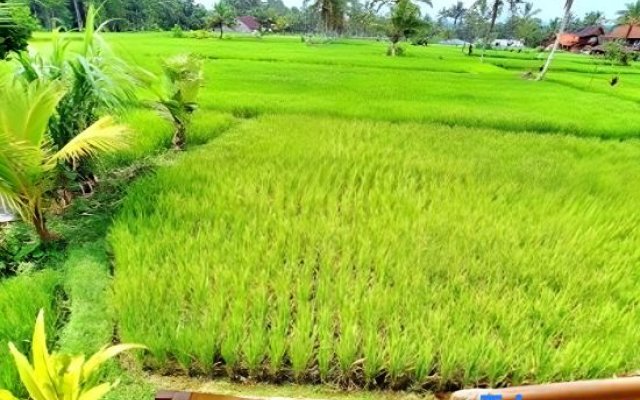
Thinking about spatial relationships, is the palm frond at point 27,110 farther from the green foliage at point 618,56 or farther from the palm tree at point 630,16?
the palm tree at point 630,16

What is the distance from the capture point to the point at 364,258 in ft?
7.89

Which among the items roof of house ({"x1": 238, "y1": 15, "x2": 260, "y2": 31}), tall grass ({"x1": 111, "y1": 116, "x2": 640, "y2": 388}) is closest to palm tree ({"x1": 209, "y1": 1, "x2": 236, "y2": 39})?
roof of house ({"x1": 238, "y1": 15, "x2": 260, "y2": 31})

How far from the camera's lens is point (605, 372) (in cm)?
178

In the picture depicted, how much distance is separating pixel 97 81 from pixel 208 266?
1.52m

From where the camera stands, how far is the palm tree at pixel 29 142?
232 centimetres

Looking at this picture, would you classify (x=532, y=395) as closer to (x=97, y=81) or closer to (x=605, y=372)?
(x=605, y=372)

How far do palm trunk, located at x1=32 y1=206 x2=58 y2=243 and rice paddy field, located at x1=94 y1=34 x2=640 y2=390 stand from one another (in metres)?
0.43

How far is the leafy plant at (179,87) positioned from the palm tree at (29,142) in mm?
1473

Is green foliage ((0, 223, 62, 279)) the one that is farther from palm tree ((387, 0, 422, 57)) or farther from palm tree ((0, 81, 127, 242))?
palm tree ((387, 0, 422, 57))

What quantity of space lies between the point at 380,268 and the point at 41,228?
1.94 m

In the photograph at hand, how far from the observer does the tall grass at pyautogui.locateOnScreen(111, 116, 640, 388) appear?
176cm

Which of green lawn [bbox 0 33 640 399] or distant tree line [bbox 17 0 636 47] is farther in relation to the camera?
distant tree line [bbox 17 0 636 47]

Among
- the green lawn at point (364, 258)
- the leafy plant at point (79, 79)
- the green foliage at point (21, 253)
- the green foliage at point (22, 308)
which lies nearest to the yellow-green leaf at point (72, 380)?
the green lawn at point (364, 258)

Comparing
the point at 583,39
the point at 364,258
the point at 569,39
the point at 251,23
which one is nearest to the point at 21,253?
the point at 364,258
